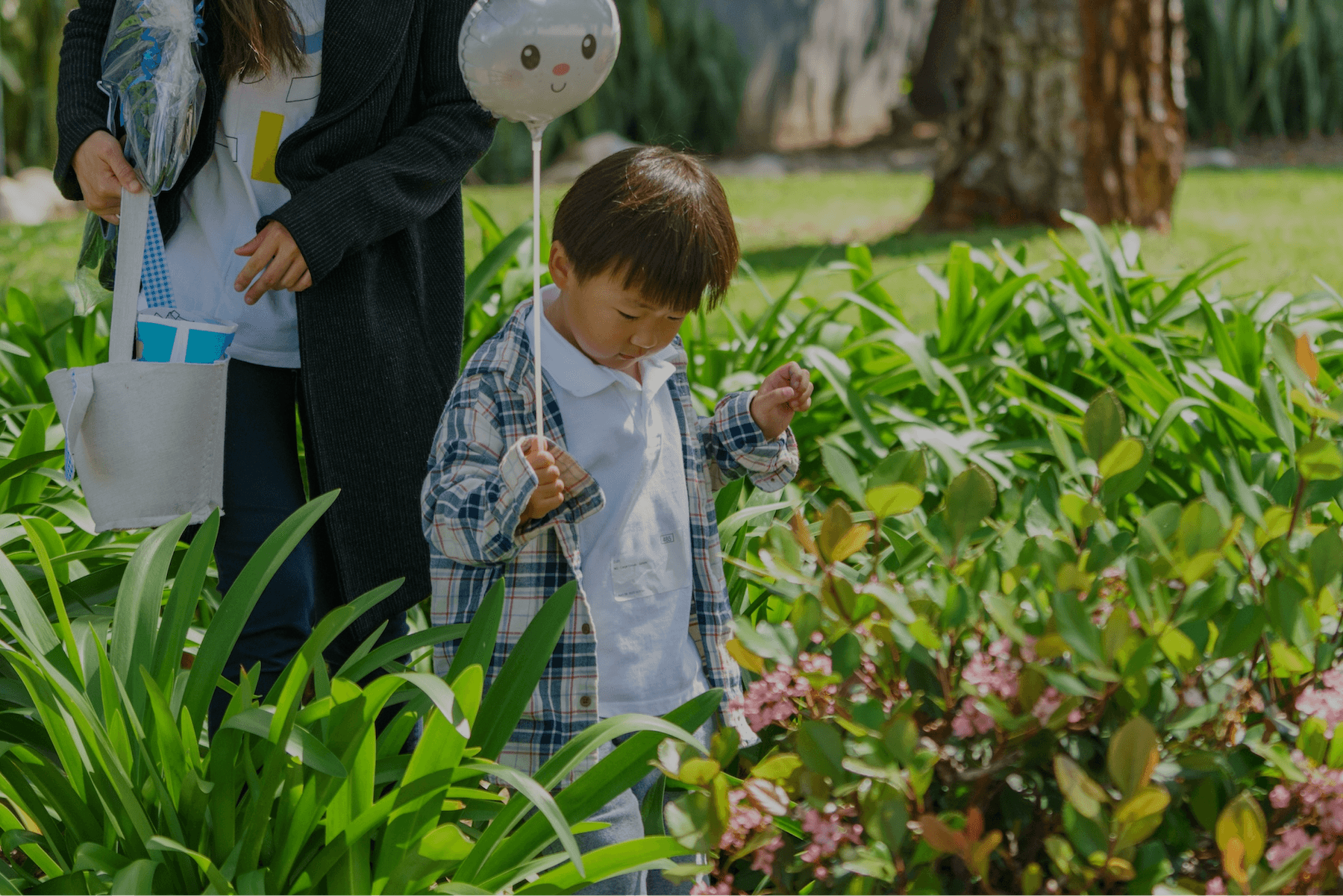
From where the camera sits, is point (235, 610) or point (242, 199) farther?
point (242, 199)

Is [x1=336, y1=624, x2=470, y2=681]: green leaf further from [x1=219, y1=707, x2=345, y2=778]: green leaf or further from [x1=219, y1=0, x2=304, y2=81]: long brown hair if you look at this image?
[x1=219, y1=0, x2=304, y2=81]: long brown hair

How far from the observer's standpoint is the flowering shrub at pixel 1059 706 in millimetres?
1138

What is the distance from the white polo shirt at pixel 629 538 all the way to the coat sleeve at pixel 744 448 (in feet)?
0.36

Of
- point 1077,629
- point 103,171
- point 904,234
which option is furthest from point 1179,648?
point 904,234

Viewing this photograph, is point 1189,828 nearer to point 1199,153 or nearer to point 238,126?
point 238,126

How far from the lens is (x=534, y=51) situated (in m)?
1.66

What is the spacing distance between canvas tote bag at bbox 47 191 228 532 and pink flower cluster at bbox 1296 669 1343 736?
59.6 inches

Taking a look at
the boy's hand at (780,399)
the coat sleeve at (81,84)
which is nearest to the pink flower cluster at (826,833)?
the boy's hand at (780,399)

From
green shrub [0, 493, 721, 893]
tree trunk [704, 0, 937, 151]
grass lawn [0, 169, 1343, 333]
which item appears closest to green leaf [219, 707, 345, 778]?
green shrub [0, 493, 721, 893]

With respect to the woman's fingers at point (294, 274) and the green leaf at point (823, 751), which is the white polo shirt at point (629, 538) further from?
the green leaf at point (823, 751)

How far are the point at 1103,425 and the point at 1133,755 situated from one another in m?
0.36

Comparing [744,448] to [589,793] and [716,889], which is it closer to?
[589,793]

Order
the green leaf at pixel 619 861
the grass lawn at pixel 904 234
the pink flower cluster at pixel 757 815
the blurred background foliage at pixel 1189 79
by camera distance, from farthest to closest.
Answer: the blurred background foliage at pixel 1189 79
the grass lawn at pixel 904 234
the green leaf at pixel 619 861
the pink flower cluster at pixel 757 815

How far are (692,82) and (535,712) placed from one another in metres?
9.31
